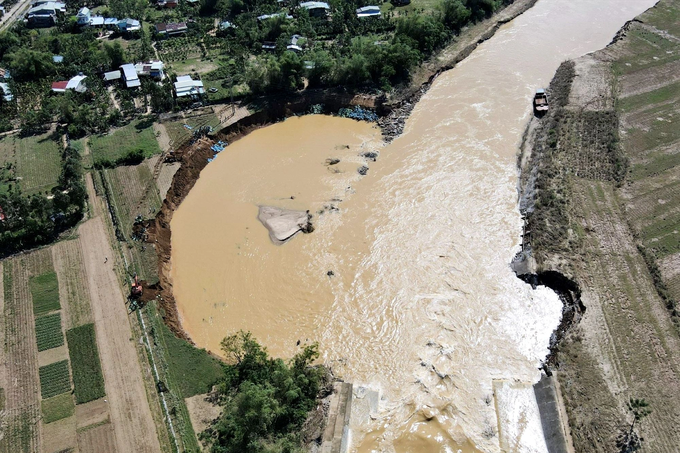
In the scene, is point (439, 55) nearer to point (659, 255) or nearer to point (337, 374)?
point (659, 255)

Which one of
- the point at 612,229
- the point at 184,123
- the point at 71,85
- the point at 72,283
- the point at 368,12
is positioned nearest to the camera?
the point at 72,283

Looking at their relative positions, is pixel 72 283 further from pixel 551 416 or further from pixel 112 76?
pixel 551 416

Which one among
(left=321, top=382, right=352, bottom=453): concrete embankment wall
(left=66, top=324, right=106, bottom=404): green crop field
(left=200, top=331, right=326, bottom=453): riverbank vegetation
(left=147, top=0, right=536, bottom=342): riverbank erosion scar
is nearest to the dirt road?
(left=66, top=324, right=106, bottom=404): green crop field

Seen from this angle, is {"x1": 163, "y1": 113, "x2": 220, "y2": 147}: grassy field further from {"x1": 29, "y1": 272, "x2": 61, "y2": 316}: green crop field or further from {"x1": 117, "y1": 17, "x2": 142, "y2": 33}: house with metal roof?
{"x1": 117, "y1": 17, "x2": 142, "y2": 33}: house with metal roof

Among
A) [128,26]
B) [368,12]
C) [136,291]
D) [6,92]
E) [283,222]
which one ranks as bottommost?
[136,291]

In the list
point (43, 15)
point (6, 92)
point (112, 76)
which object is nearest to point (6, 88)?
point (6, 92)

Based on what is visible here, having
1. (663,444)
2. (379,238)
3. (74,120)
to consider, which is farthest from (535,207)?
(74,120)

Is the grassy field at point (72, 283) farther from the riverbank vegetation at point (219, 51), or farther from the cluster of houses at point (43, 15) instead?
the cluster of houses at point (43, 15)
